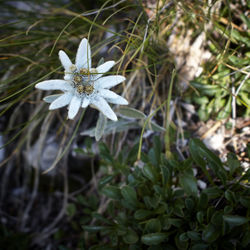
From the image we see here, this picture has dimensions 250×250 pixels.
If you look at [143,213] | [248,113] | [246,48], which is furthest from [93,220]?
[246,48]

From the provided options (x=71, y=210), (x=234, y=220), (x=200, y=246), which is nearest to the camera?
(x=234, y=220)

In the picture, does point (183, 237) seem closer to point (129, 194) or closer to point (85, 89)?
point (129, 194)

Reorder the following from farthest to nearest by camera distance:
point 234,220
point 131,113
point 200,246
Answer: point 131,113
point 200,246
point 234,220

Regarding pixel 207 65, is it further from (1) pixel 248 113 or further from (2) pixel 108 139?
(2) pixel 108 139

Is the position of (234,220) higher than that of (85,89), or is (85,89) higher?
(85,89)

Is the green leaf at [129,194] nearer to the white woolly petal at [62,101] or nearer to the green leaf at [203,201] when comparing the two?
the green leaf at [203,201]

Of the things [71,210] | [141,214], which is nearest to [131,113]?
[141,214]

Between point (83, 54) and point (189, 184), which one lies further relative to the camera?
point (189, 184)

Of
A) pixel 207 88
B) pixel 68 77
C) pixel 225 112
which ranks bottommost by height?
pixel 225 112

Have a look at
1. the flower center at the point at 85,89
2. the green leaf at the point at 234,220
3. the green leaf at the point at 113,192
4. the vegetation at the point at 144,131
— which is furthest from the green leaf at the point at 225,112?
the flower center at the point at 85,89
